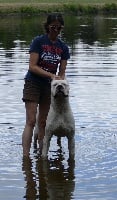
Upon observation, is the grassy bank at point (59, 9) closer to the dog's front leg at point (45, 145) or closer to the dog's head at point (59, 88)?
the dog's front leg at point (45, 145)

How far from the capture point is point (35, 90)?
32.5ft

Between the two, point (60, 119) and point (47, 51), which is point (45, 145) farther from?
point (47, 51)

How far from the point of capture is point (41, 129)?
10.5 m

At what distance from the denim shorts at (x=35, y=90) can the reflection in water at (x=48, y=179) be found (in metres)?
1.00

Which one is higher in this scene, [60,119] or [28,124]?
[60,119]

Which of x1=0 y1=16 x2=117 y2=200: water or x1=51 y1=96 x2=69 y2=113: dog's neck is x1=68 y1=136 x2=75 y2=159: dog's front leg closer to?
x1=0 y1=16 x2=117 y2=200: water

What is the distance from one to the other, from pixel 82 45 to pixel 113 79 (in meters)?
11.7

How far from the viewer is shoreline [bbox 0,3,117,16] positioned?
66.7m

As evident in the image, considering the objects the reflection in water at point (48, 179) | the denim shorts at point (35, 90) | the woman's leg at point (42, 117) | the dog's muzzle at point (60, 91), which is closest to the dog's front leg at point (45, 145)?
the reflection in water at point (48, 179)

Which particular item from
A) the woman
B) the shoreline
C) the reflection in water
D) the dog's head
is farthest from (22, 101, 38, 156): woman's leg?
the shoreline

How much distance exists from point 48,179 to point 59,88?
1339mm

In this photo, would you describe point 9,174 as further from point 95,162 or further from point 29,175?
point 95,162

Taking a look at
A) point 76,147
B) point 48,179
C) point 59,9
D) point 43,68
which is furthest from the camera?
point 59,9

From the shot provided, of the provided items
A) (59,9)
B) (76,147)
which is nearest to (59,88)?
(76,147)
